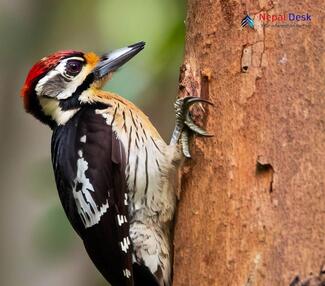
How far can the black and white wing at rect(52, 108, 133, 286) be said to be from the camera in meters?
2.87

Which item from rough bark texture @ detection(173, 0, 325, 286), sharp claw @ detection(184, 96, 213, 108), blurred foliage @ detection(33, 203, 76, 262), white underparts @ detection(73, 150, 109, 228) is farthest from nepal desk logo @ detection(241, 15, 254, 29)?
blurred foliage @ detection(33, 203, 76, 262)

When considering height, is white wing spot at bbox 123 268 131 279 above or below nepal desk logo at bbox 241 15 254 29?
below

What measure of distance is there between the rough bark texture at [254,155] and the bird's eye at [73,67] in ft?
2.67

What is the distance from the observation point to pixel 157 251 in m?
2.87

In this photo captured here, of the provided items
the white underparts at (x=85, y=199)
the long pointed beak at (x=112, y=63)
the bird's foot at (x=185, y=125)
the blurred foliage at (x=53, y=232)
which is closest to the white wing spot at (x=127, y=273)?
the white underparts at (x=85, y=199)

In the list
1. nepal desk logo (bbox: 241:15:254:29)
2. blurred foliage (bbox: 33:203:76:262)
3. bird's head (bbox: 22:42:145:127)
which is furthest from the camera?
blurred foliage (bbox: 33:203:76:262)

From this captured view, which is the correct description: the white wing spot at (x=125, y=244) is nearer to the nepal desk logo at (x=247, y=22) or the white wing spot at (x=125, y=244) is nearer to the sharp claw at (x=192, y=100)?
the sharp claw at (x=192, y=100)

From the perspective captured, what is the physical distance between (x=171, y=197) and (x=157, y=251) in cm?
21

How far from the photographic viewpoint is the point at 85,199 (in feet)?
9.68

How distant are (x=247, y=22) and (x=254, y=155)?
0.45m

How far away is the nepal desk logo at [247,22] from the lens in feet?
8.19

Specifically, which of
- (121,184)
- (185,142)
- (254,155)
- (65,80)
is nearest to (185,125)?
(185,142)

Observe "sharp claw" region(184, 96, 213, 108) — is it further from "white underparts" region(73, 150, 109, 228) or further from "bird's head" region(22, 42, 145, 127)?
"bird's head" region(22, 42, 145, 127)

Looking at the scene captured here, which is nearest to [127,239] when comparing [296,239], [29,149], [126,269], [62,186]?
[126,269]
